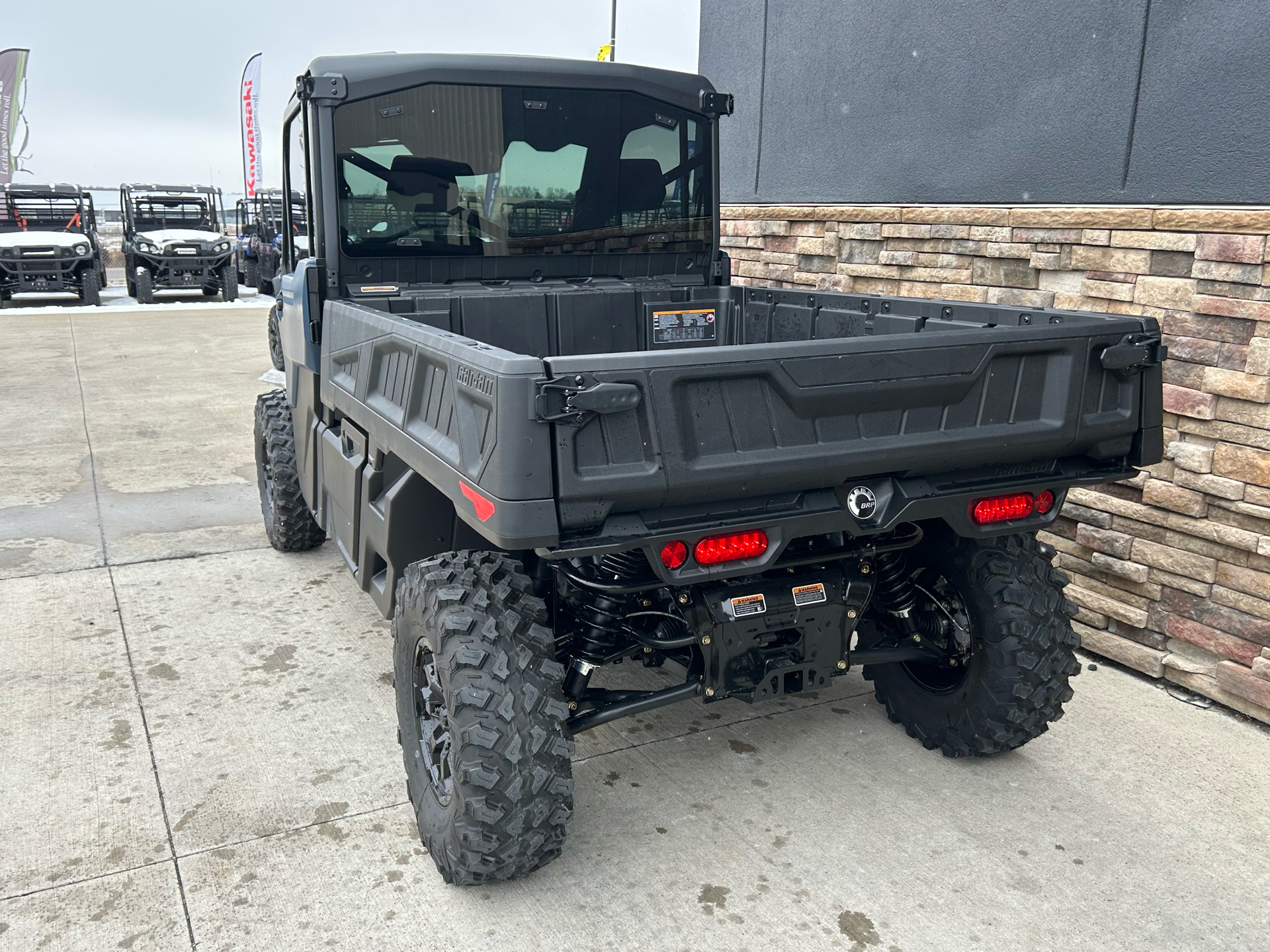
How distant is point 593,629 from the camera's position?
3088 millimetres

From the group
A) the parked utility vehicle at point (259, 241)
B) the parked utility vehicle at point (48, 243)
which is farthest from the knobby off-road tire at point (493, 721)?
the parked utility vehicle at point (48, 243)

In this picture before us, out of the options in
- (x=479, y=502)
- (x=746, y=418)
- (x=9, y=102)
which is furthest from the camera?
(x=9, y=102)

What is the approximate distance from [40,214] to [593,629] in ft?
63.4

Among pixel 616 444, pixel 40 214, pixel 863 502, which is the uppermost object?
pixel 40 214

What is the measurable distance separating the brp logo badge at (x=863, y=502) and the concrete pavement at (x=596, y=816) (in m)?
1.02

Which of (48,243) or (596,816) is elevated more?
(48,243)

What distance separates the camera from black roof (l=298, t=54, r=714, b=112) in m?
3.82

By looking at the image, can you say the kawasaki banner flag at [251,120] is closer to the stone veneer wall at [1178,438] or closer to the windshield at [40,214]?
the windshield at [40,214]

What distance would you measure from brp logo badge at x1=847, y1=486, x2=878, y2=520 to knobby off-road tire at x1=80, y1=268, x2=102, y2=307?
18.6 meters

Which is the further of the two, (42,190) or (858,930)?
(42,190)

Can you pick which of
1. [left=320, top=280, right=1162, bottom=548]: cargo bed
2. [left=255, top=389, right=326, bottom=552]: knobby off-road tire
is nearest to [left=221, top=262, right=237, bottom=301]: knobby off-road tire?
[left=255, top=389, right=326, bottom=552]: knobby off-road tire

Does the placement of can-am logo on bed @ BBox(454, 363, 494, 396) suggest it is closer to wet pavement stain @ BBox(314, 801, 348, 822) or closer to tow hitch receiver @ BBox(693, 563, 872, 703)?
tow hitch receiver @ BBox(693, 563, 872, 703)

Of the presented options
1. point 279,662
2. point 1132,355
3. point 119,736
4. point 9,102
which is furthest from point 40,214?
point 1132,355

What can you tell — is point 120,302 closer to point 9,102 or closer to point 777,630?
point 9,102
